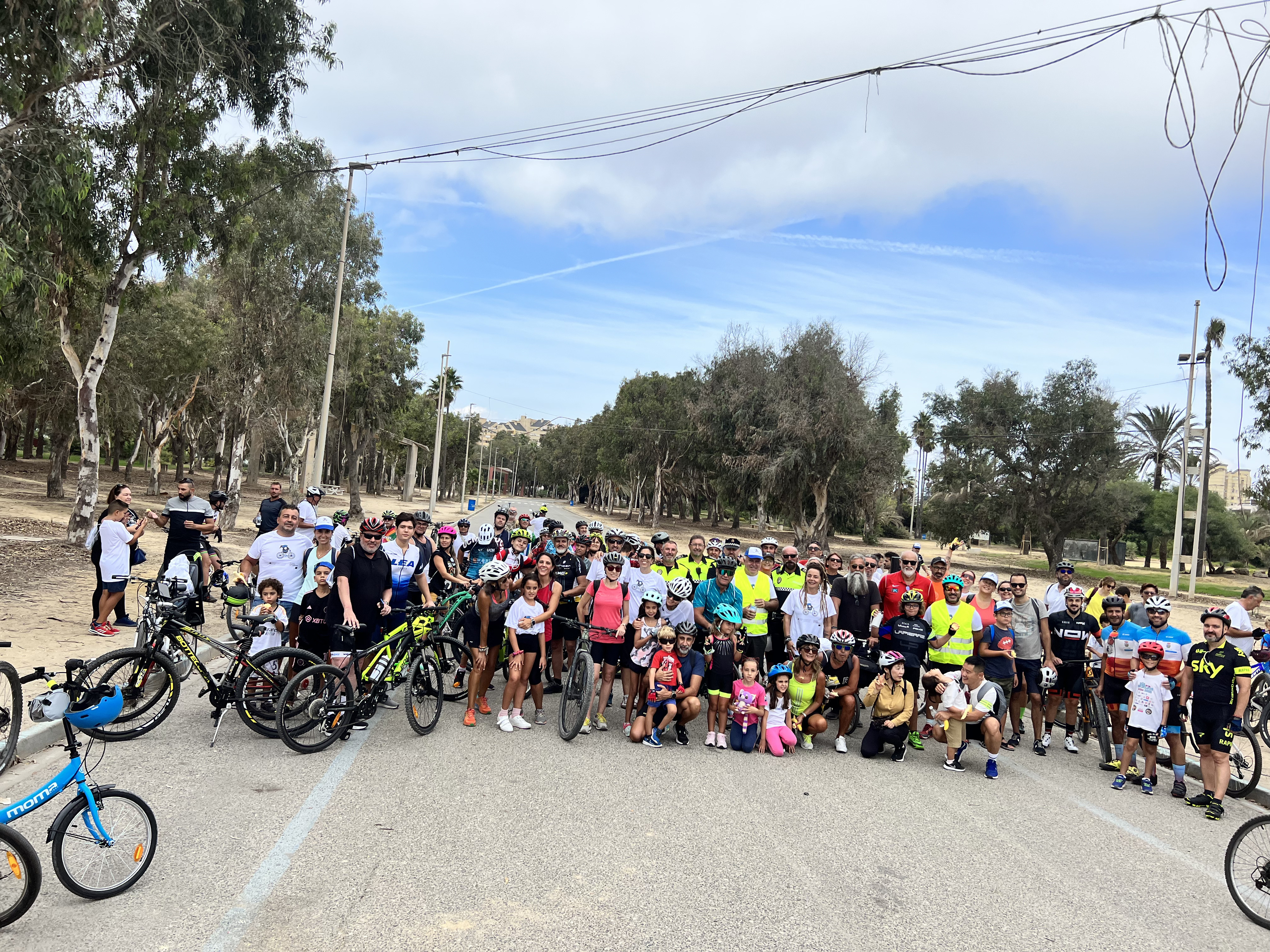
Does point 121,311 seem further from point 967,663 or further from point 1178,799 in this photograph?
point 1178,799

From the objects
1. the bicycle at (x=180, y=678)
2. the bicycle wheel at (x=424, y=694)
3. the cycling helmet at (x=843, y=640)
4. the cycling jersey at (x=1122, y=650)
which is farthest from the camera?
the cycling jersey at (x=1122, y=650)

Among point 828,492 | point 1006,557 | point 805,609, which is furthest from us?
point 1006,557

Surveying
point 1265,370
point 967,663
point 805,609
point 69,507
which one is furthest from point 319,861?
point 1265,370

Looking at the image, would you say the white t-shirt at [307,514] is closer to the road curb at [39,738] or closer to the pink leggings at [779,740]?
the road curb at [39,738]

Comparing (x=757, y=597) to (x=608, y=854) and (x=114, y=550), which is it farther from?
(x=114, y=550)

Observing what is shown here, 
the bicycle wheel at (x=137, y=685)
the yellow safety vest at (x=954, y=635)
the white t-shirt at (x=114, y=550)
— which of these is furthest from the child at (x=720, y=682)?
the white t-shirt at (x=114, y=550)

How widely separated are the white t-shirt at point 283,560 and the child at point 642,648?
330 centimetres

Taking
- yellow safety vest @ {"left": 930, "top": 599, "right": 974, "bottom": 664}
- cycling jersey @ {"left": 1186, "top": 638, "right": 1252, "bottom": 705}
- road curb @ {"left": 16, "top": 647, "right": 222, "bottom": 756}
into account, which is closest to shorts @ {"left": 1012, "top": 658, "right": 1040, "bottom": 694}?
yellow safety vest @ {"left": 930, "top": 599, "right": 974, "bottom": 664}

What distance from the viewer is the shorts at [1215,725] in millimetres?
7465

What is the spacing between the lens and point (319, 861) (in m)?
4.89

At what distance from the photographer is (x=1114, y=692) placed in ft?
29.9

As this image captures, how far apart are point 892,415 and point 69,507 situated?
1788 inches

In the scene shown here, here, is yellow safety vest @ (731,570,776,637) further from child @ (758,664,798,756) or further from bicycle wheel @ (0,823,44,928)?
bicycle wheel @ (0,823,44,928)

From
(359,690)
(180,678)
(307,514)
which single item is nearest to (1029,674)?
(359,690)
